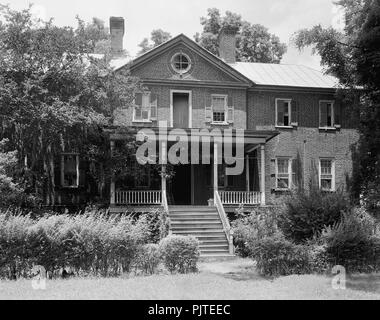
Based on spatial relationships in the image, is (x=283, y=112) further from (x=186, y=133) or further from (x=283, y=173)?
(x=186, y=133)

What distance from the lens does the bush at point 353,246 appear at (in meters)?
13.7

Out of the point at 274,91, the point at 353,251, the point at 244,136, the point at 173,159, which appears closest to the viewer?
the point at 353,251

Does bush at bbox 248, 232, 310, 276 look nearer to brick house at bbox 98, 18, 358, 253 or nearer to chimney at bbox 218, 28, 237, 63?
brick house at bbox 98, 18, 358, 253

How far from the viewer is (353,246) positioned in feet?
45.1

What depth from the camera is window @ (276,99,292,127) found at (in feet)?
88.6

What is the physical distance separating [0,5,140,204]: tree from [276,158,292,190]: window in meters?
9.30

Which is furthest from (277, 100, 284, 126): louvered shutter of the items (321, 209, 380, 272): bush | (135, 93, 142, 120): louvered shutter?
(321, 209, 380, 272): bush

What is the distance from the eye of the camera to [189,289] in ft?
35.9

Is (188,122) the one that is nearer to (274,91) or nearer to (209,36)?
(274,91)

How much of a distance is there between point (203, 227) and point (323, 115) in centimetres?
1117

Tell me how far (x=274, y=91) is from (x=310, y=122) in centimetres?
259

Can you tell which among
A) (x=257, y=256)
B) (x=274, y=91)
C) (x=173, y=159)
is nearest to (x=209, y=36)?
(x=274, y=91)

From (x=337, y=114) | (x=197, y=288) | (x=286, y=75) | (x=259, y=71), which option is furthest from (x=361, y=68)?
(x=197, y=288)

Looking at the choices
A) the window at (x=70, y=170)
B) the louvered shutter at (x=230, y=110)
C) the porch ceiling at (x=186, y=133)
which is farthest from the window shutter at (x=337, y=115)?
the window at (x=70, y=170)
